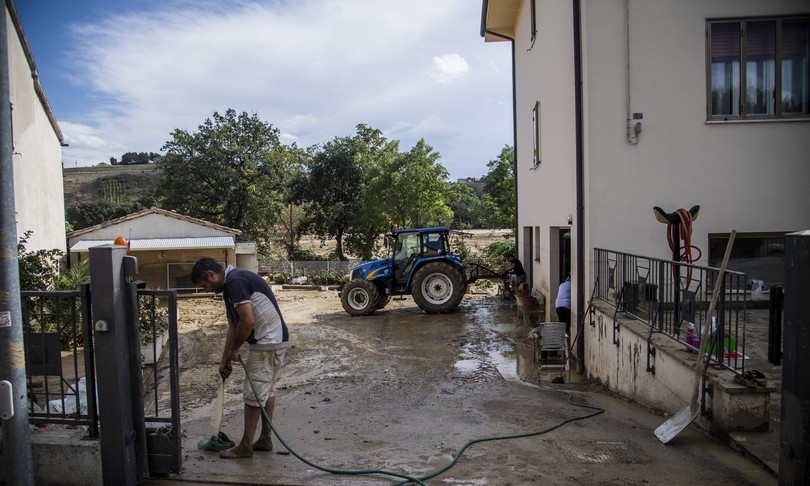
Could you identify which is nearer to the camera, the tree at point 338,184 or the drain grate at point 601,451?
the drain grate at point 601,451

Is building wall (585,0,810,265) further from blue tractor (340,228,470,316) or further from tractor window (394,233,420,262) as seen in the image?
tractor window (394,233,420,262)

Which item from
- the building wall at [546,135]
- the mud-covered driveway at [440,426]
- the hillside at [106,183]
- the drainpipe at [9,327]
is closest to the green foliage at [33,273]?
the mud-covered driveway at [440,426]

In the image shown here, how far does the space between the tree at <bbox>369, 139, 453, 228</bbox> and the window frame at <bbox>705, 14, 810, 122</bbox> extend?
675 inches

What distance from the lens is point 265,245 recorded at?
99.0 feet

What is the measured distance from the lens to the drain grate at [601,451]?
13.5 feet

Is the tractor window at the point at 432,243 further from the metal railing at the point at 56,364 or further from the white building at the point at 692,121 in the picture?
the metal railing at the point at 56,364

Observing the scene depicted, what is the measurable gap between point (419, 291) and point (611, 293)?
7.23 meters

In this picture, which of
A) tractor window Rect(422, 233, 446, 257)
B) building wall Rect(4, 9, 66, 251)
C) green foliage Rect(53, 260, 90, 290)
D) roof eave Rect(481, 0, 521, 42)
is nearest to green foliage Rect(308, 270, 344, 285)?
tractor window Rect(422, 233, 446, 257)

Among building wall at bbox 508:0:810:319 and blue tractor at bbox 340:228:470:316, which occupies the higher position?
building wall at bbox 508:0:810:319

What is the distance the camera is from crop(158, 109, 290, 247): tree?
2903cm

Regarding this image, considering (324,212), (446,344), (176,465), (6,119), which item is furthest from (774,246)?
(324,212)

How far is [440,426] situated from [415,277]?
9394mm

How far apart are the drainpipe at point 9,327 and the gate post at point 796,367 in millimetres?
4515

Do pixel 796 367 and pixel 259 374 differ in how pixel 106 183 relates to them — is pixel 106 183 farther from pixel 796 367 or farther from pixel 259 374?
pixel 796 367
